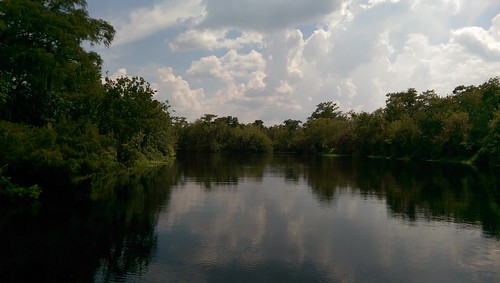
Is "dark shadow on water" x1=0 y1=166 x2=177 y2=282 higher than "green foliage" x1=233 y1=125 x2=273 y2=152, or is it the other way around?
"green foliage" x1=233 y1=125 x2=273 y2=152

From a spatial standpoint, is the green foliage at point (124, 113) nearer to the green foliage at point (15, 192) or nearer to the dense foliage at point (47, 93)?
the dense foliage at point (47, 93)

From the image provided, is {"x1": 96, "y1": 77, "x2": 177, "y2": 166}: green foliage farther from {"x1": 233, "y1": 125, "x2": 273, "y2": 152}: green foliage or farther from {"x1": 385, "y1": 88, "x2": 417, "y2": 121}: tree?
{"x1": 233, "y1": 125, "x2": 273, "y2": 152}: green foliage

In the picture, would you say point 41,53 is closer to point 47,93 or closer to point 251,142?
point 47,93

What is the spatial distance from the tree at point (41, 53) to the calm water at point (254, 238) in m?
6.71

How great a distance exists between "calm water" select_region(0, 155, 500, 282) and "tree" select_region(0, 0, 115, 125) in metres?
6.71

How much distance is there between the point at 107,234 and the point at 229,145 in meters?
143

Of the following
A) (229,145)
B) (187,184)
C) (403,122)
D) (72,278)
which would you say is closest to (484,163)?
(403,122)

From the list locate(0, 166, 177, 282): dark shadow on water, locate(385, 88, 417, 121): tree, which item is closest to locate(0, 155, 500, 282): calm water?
locate(0, 166, 177, 282): dark shadow on water

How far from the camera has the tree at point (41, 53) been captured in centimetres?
2345

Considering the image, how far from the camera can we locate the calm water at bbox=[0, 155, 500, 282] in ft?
49.9

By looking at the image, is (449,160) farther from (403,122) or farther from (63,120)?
(63,120)

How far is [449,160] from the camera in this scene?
280 ft

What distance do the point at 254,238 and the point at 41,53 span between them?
49.2 ft

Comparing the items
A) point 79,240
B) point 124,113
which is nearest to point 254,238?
point 79,240
